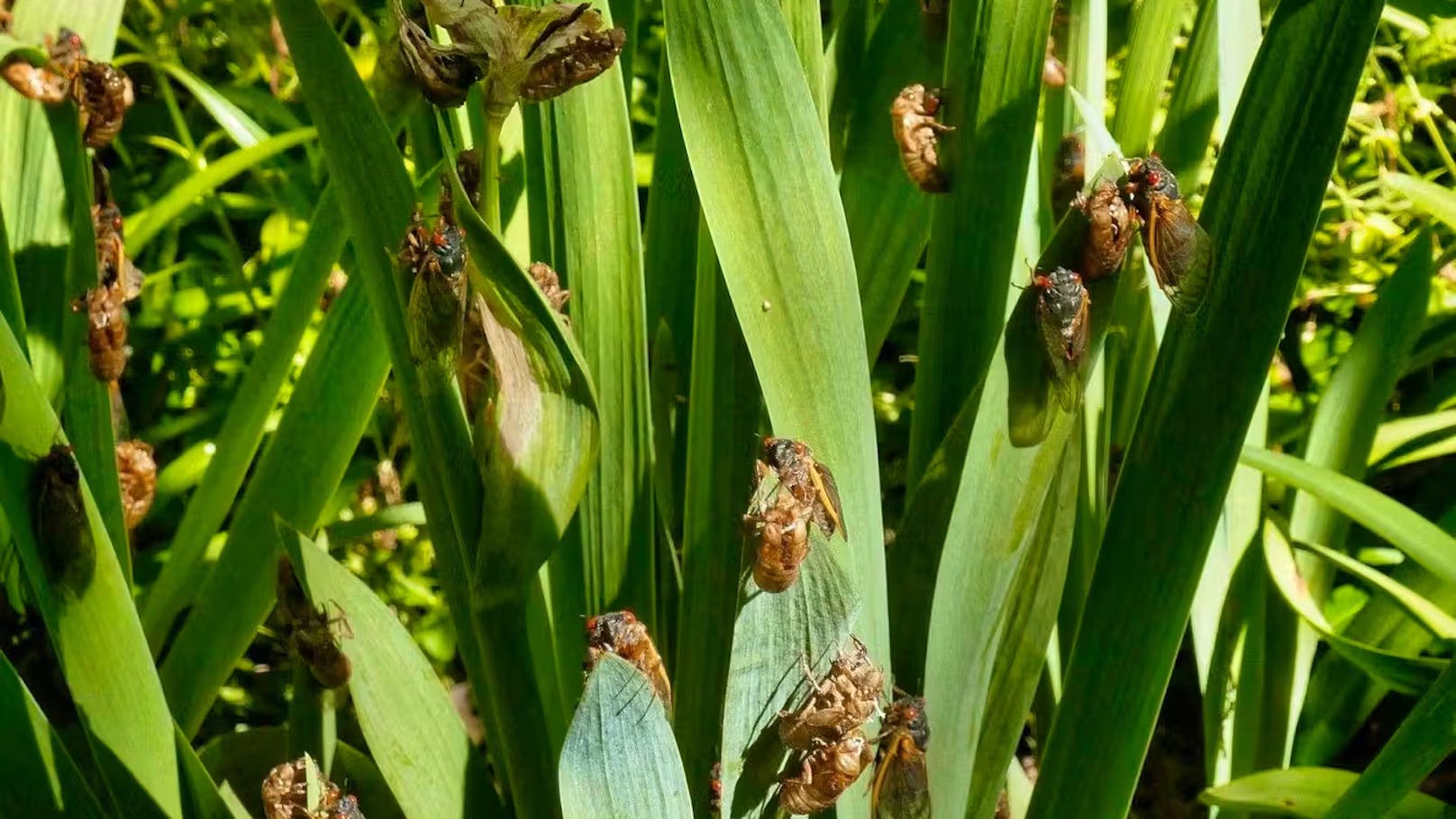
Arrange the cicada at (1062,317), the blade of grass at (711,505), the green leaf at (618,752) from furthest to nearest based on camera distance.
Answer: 1. the blade of grass at (711,505)
2. the cicada at (1062,317)
3. the green leaf at (618,752)

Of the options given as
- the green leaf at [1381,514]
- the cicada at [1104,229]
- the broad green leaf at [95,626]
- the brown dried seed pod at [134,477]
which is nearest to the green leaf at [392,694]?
the broad green leaf at [95,626]

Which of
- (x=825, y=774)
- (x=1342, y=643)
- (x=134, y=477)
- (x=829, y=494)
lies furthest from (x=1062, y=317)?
(x=134, y=477)

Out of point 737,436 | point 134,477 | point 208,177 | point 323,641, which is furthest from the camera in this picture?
point 208,177

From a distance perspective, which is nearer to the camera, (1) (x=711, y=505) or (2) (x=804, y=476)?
(2) (x=804, y=476)

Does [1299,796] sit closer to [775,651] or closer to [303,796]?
[775,651]

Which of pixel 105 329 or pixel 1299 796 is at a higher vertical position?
pixel 105 329

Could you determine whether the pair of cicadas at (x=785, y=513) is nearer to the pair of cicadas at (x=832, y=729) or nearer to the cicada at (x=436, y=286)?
the pair of cicadas at (x=832, y=729)
